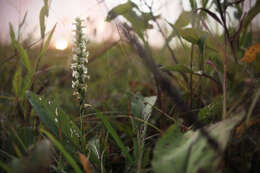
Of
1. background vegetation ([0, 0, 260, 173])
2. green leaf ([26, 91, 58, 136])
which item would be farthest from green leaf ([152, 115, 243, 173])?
green leaf ([26, 91, 58, 136])

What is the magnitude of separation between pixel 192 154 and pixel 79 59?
728 millimetres

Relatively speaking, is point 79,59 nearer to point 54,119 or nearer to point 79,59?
point 79,59

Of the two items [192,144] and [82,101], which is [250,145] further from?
[82,101]

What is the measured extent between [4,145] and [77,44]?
709mm

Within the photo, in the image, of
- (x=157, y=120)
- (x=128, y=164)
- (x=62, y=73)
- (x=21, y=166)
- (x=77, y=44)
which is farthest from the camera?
(x=62, y=73)

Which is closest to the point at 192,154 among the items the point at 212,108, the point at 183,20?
the point at 212,108

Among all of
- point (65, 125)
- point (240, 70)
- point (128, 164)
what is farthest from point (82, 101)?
point (240, 70)

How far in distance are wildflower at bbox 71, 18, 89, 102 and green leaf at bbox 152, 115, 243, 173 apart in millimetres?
595

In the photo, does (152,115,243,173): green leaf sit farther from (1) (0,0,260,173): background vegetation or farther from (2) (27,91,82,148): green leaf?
(2) (27,91,82,148): green leaf

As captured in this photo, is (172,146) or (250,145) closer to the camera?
(172,146)

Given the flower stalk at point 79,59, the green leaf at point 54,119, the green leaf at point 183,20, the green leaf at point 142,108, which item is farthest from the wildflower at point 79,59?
the green leaf at point 183,20

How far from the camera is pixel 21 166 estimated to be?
21.2 inches

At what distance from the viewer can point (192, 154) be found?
0.58 m

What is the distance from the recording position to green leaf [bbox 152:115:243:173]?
52 centimetres
